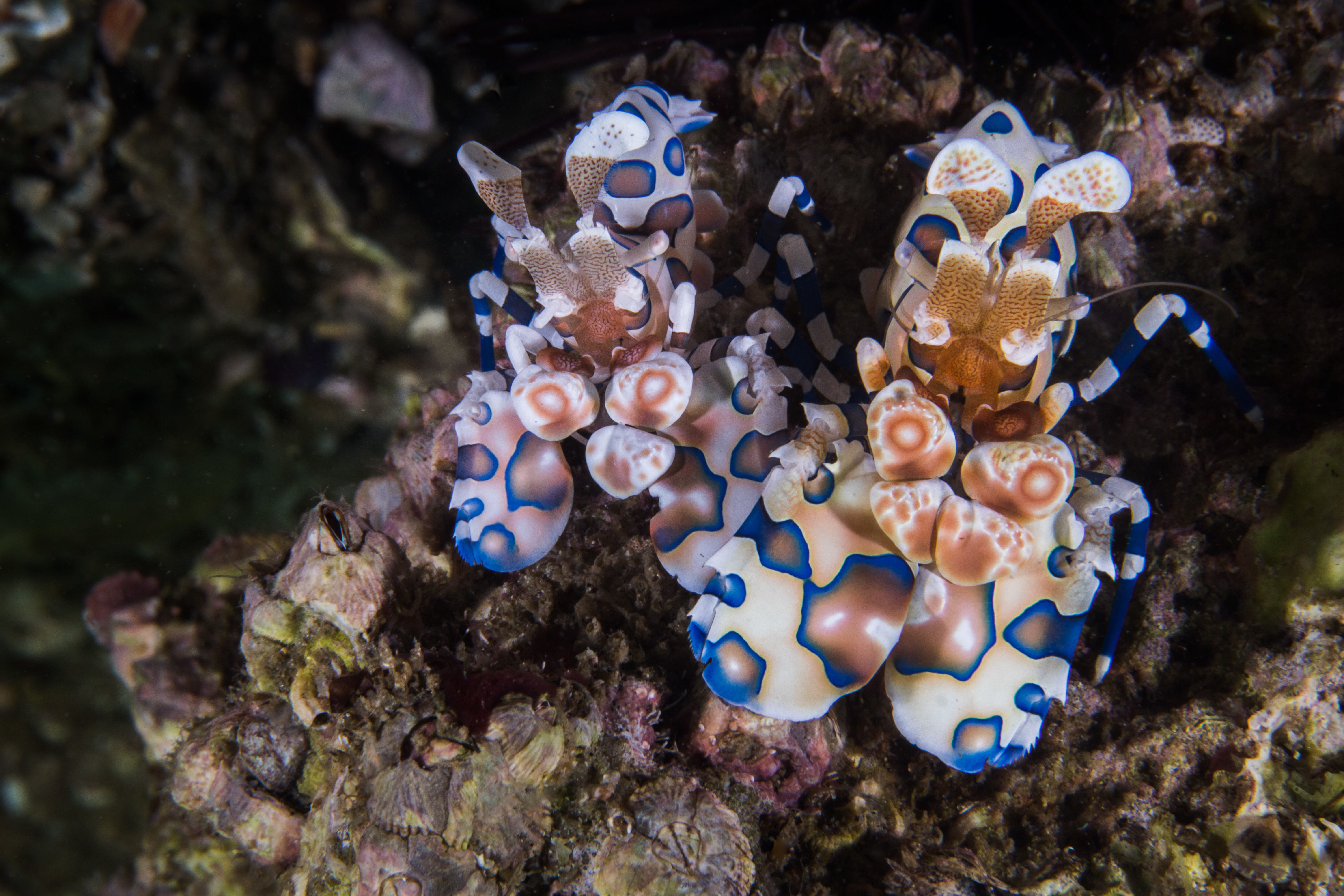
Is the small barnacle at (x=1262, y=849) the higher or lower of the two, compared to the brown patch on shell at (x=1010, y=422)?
lower

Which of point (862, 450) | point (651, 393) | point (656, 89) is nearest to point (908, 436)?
point (862, 450)

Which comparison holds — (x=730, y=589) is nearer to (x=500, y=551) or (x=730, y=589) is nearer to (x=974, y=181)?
(x=500, y=551)

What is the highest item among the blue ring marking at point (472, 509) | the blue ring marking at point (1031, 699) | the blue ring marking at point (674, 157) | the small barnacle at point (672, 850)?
the blue ring marking at point (674, 157)

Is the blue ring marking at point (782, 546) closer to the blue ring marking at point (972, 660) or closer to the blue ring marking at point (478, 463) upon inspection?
the blue ring marking at point (972, 660)

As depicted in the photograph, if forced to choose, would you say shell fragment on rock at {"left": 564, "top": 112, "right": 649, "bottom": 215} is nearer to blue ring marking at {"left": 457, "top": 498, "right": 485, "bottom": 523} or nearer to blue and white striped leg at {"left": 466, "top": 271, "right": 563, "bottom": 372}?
blue and white striped leg at {"left": 466, "top": 271, "right": 563, "bottom": 372}

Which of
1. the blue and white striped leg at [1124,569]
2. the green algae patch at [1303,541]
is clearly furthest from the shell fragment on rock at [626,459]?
the green algae patch at [1303,541]

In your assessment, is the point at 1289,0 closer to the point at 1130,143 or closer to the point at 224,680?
the point at 1130,143

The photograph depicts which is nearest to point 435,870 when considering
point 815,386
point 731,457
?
point 731,457
